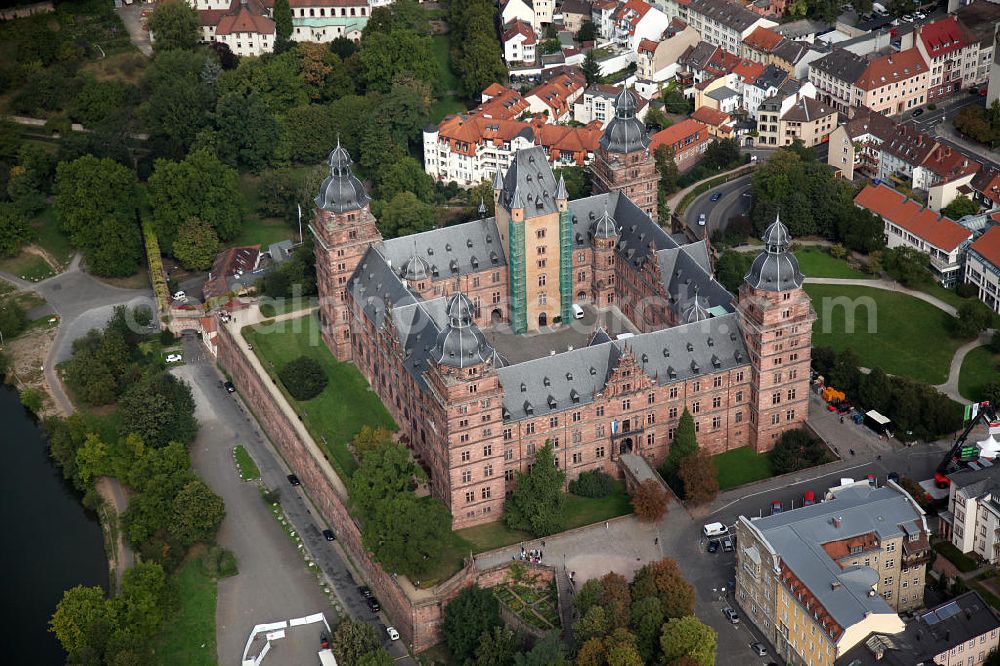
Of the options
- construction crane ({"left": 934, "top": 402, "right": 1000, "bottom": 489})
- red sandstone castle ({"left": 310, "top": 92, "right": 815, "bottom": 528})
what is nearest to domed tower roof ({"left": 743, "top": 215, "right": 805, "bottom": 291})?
red sandstone castle ({"left": 310, "top": 92, "right": 815, "bottom": 528})

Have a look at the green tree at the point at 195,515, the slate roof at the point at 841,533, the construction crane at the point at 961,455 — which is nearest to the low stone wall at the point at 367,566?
the green tree at the point at 195,515

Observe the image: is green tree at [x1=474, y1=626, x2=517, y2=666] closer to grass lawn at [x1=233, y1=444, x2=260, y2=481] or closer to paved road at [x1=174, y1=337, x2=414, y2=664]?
paved road at [x1=174, y1=337, x2=414, y2=664]

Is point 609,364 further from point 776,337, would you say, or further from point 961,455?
point 961,455

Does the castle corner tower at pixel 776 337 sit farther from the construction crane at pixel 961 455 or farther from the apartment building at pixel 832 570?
the apartment building at pixel 832 570

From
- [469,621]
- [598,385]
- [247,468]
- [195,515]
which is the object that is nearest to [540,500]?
[598,385]

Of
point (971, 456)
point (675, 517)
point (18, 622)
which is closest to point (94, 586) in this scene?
point (18, 622)
